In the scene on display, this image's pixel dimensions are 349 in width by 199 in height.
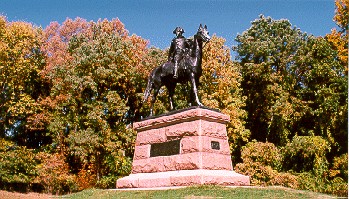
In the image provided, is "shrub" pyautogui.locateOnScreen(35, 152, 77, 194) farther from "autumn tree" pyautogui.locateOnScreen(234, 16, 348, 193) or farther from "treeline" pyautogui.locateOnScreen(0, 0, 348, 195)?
"autumn tree" pyautogui.locateOnScreen(234, 16, 348, 193)

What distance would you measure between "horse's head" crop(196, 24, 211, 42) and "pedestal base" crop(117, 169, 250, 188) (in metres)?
3.94

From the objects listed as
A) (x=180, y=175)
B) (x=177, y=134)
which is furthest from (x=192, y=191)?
(x=177, y=134)

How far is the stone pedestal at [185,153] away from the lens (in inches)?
423

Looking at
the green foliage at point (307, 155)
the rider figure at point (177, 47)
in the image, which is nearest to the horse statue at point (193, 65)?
the rider figure at point (177, 47)

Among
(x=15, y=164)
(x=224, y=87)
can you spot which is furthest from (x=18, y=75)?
(x=224, y=87)

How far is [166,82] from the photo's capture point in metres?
13.6

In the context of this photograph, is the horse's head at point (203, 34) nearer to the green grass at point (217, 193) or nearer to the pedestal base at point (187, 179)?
the pedestal base at point (187, 179)

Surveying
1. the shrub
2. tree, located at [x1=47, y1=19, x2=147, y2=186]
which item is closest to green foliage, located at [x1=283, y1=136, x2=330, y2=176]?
tree, located at [x1=47, y1=19, x2=147, y2=186]

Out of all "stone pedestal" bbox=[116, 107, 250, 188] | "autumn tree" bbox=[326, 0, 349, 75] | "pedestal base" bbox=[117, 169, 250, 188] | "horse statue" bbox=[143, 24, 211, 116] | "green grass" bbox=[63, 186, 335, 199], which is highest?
"autumn tree" bbox=[326, 0, 349, 75]

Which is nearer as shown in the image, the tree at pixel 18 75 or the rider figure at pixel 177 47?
the rider figure at pixel 177 47

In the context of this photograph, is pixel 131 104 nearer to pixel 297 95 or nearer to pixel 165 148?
pixel 297 95

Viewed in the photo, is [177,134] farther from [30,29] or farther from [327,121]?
[30,29]

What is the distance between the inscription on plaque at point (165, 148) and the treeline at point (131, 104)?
33.5 ft

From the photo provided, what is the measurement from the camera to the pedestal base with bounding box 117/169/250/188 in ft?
33.9
